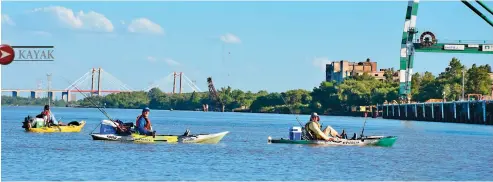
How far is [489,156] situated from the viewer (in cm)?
5028

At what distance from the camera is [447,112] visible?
162 metres

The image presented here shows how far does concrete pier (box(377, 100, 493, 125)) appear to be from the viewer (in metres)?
142

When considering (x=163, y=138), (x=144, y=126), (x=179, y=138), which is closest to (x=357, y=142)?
(x=179, y=138)

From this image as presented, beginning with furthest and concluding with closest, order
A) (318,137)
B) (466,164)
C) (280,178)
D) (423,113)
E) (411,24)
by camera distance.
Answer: (423,113), (411,24), (318,137), (466,164), (280,178)

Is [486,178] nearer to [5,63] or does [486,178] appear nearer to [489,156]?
[489,156]

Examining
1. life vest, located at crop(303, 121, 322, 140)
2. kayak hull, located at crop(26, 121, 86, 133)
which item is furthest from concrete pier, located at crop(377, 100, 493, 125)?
life vest, located at crop(303, 121, 322, 140)

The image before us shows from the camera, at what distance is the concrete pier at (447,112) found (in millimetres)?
142262

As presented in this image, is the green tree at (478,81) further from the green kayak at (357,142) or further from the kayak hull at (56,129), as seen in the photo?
the green kayak at (357,142)

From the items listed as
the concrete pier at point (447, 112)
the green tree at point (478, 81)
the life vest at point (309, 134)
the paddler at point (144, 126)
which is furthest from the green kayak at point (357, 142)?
the green tree at point (478, 81)

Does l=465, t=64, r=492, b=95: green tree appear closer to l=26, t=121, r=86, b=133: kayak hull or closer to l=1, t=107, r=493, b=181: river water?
l=26, t=121, r=86, b=133: kayak hull

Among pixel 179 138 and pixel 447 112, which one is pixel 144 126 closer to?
pixel 179 138

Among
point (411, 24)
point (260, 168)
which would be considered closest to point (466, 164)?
point (260, 168)

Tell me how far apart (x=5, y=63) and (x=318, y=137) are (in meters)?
35.0

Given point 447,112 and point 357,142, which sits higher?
point 447,112
